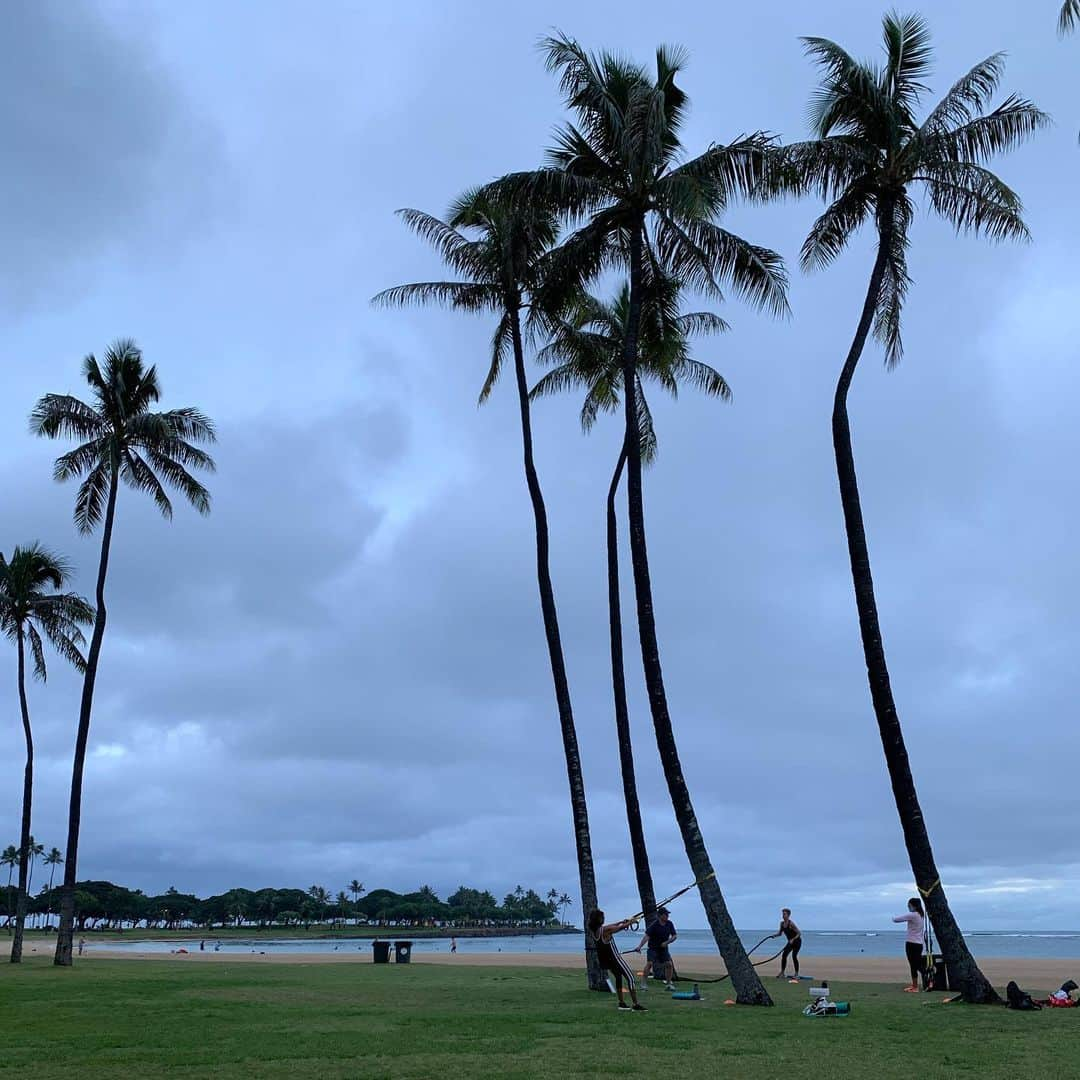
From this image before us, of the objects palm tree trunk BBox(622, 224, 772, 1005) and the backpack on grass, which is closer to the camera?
the backpack on grass

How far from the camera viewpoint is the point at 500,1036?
12.8 metres

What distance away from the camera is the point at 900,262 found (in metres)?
22.1

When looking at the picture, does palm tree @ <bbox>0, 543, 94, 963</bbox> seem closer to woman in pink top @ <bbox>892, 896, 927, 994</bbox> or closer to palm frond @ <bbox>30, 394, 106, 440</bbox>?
palm frond @ <bbox>30, 394, 106, 440</bbox>

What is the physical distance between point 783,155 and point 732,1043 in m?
15.1

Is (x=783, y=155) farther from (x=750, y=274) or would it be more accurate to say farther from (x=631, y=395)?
(x=631, y=395)

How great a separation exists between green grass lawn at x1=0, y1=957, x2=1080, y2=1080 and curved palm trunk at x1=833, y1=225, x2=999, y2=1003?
744 mm

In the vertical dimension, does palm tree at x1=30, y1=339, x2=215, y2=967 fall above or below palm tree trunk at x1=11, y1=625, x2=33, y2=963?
above

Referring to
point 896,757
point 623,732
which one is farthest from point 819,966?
point 896,757

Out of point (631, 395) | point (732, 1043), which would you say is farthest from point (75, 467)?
point (732, 1043)

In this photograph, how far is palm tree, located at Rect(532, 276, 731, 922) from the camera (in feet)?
82.2

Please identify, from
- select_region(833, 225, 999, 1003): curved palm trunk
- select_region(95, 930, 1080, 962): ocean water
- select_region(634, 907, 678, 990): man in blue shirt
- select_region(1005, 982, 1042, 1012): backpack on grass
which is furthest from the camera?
select_region(95, 930, 1080, 962): ocean water

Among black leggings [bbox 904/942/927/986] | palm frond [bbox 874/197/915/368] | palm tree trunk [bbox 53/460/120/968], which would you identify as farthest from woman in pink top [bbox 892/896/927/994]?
palm tree trunk [bbox 53/460/120/968]

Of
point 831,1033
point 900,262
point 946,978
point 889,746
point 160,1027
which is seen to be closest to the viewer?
point 831,1033

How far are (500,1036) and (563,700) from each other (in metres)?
10.2
